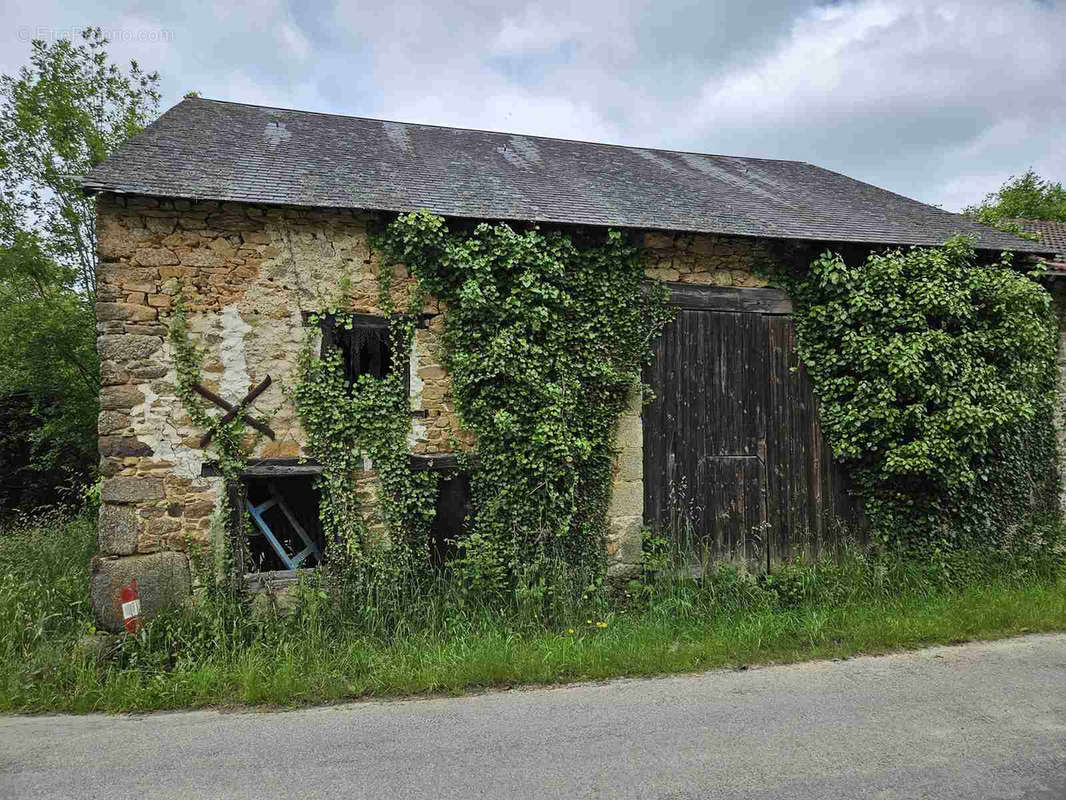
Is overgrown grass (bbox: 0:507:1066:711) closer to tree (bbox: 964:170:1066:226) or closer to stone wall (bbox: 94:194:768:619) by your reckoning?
stone wall (bbox: 94:194:768:619)

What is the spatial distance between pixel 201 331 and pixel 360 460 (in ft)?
6.10

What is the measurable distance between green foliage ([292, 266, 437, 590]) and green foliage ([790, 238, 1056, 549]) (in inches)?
181

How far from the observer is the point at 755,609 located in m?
6.12

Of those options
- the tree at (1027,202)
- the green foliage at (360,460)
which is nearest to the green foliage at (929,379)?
the green foliage at (360,460)

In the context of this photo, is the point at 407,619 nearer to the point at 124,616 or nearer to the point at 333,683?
the point at 333,683

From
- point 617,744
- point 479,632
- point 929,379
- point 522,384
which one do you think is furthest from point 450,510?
point 929,379

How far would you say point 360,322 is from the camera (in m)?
6.05

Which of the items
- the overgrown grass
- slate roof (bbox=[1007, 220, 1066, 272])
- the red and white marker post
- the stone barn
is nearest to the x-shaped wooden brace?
the stone barn

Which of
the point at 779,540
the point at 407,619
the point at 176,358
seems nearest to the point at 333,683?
the point at 407,619

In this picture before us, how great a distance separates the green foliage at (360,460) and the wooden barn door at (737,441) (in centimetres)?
250

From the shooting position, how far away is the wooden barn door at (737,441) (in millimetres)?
6711

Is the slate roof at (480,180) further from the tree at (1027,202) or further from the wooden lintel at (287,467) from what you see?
the tree at (1027,202)

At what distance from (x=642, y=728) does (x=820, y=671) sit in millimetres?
1735

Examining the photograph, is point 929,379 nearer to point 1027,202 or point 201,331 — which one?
point 201,331
